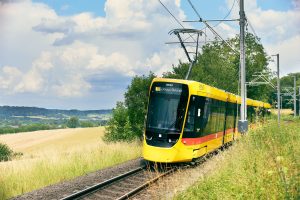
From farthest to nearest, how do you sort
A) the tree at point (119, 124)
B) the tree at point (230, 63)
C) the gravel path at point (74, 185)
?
the tree at point (230, 63)
the tree at point (119, 124)
the gravel path at point (74, 185)

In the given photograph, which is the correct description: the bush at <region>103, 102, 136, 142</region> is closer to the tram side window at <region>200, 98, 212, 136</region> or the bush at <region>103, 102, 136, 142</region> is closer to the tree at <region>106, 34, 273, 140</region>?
the tree at <region>106, 34, 273, 140</region>

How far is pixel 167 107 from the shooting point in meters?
14.8

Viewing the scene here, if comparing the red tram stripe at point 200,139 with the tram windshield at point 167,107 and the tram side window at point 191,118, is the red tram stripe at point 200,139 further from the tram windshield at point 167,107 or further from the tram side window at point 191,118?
the tram windshield at point 167,107

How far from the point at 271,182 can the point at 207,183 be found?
182 cm

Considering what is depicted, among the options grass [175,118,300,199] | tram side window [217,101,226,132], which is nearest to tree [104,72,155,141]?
tram side window [217,101,226,132]

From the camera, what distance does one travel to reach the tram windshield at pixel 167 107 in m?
14.7

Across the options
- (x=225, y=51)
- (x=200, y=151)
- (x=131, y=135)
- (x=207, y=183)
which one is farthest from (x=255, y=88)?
(x=207, y=183)

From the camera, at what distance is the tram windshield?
14711mm

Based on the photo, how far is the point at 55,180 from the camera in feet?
47.5

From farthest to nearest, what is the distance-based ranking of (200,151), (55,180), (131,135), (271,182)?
(131,135) → (200,151) → (55,180) → (271,182)

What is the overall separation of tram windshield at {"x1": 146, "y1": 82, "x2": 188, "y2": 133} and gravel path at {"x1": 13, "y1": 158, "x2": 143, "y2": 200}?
229 cm

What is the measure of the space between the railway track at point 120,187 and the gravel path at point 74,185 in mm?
536

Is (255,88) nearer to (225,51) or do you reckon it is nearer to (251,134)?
(225,51)

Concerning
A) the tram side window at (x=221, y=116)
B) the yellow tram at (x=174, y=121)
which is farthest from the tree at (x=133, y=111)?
the yellow tram at (x=174, y=121)
